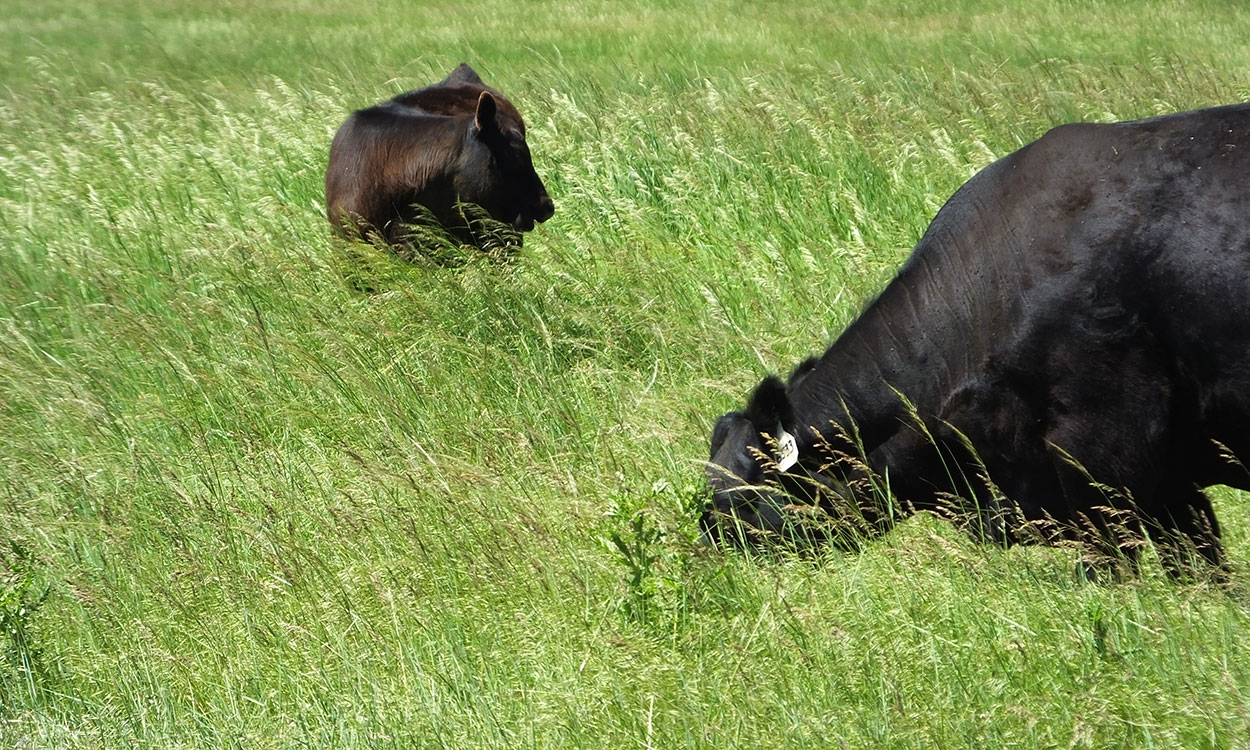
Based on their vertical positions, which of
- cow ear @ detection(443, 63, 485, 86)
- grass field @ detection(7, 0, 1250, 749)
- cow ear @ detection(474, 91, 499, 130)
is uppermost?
cow ear @ detection(474, 91, 499, 130)

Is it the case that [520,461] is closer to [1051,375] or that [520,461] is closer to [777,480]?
[777,480]

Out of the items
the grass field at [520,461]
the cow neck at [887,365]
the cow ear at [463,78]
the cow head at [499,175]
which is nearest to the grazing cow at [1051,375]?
the cow neck at [887,365]

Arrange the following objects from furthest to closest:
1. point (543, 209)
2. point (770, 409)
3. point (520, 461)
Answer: point (543, 209)
point (520, 461)
point (770, 409)

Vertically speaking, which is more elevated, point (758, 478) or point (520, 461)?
point (758, 478)

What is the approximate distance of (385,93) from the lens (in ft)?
39.1

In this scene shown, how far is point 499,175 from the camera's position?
288 inches

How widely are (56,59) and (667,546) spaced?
14519mm

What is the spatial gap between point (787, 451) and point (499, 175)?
3.48 meters

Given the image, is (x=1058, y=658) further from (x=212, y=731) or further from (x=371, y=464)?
(x=371, y=464)

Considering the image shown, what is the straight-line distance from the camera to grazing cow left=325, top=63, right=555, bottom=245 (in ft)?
23.9

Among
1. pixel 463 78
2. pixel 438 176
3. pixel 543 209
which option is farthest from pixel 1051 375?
pixel 463 78

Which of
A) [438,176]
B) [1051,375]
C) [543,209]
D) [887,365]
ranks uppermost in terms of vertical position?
[1051,375]

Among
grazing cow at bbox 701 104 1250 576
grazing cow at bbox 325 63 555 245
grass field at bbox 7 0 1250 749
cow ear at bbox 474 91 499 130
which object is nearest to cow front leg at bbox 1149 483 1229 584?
grazing cow at bbox 701 104 1250 576

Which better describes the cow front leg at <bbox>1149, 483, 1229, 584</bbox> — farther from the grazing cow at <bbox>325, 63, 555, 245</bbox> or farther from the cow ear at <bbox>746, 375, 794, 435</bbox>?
the grazing cow at <bbox>325, 63, 555, 245</bbox>
